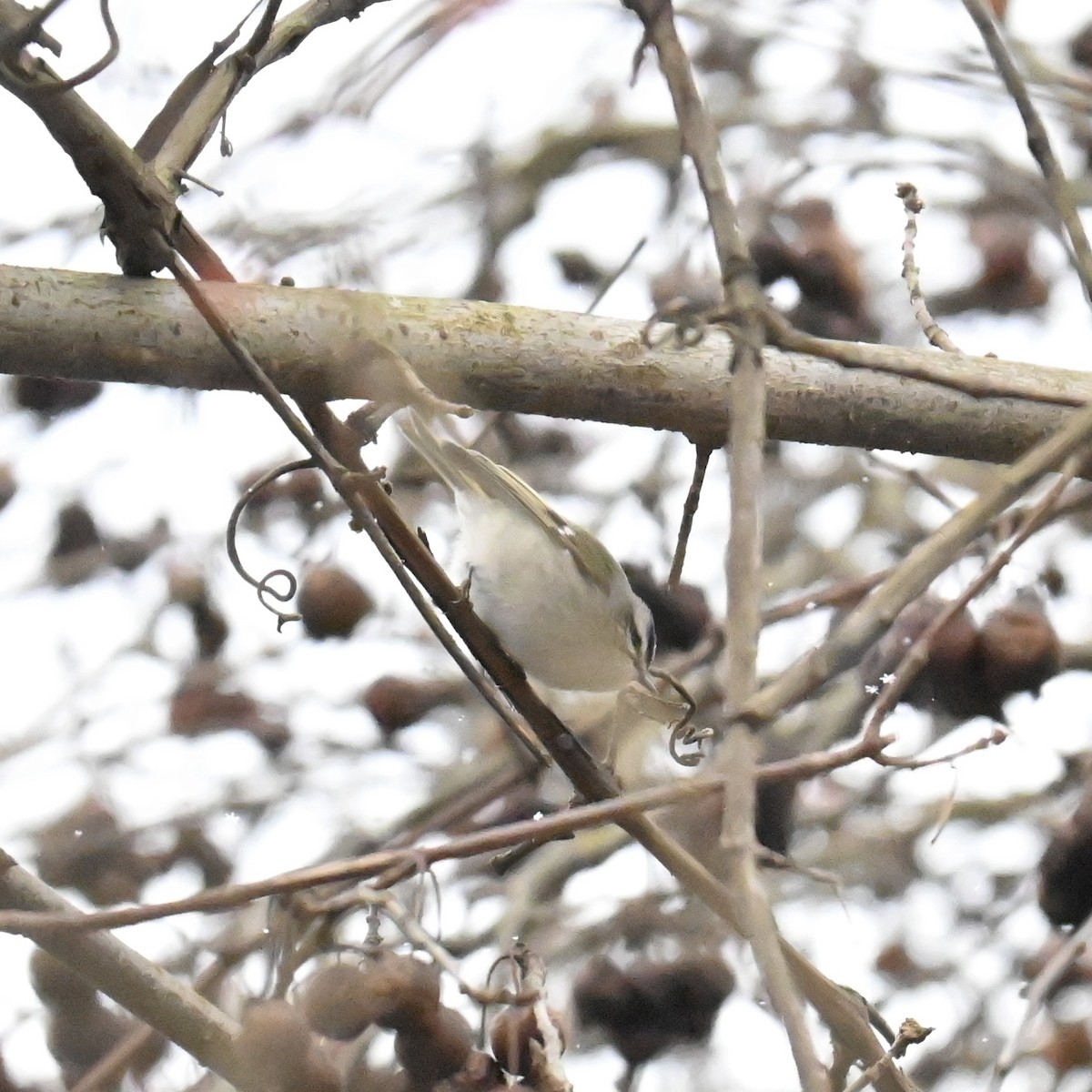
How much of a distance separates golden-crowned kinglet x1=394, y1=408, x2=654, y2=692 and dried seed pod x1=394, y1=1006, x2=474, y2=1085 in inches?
35.5

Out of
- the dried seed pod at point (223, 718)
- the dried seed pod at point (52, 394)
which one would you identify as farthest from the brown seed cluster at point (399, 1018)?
the dried seed pod at point (52, 394)

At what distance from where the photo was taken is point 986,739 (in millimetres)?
1237

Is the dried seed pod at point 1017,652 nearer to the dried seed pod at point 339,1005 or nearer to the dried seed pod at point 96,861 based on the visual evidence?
the dried seed pod at point 339,1005

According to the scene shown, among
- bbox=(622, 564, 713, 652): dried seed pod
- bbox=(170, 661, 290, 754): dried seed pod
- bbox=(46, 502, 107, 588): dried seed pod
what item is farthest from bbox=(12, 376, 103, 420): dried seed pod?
bbox=(622, 564, 713, 652): dried seed pod

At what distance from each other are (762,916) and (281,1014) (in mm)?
857

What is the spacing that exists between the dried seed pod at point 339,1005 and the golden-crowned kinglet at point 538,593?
2.95 ft

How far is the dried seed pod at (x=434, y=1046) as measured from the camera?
1.42m

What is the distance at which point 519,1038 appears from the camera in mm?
1385

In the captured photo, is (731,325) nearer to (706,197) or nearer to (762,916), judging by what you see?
(706,197)

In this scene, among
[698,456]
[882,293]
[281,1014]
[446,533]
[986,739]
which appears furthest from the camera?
[882,293]

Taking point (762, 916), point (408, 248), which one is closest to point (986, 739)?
point (762, 916)

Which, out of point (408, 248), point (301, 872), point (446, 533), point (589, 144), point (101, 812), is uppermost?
point (589, 144)

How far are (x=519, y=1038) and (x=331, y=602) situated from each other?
5.05 ft

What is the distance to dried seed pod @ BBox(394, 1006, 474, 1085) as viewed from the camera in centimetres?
142
